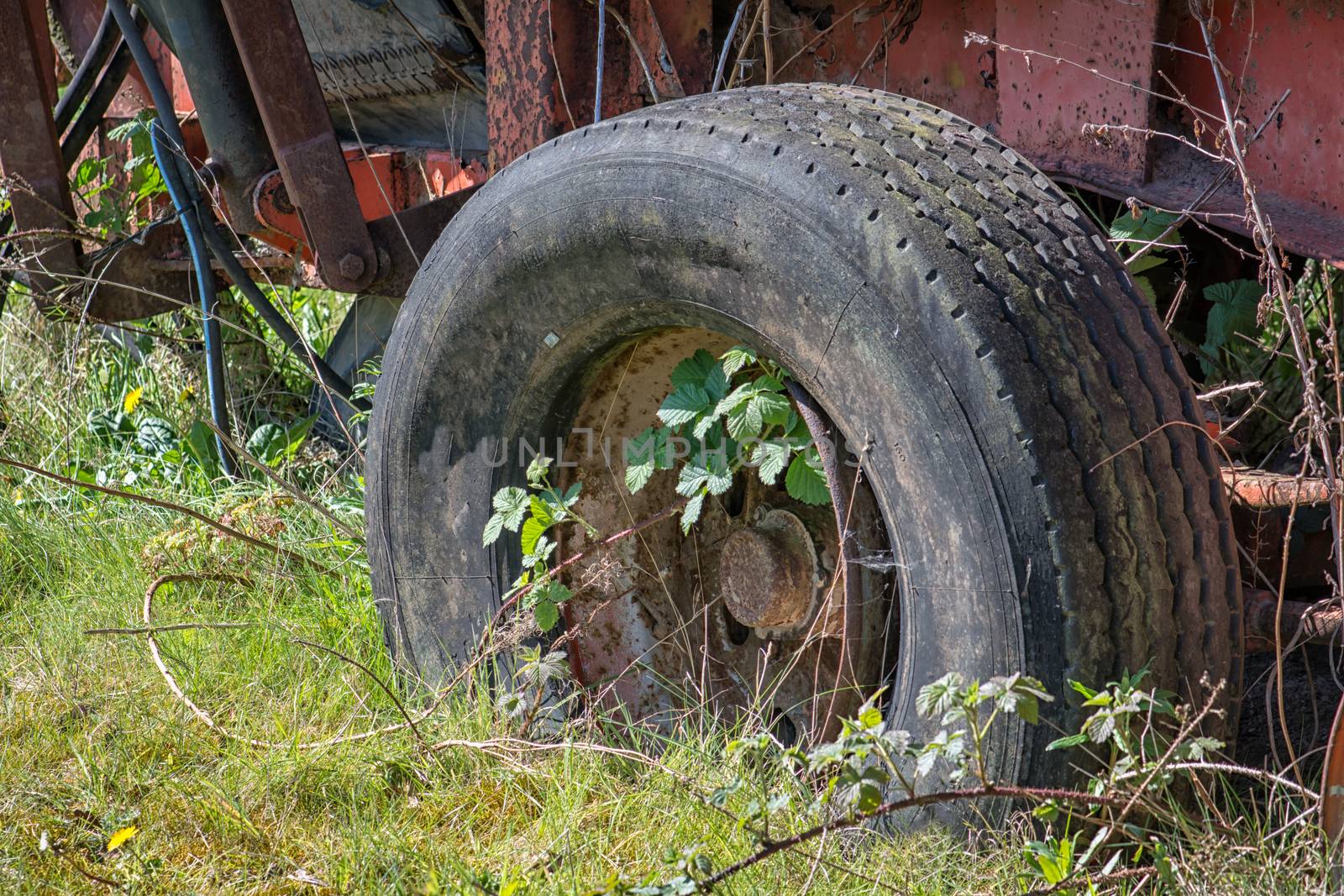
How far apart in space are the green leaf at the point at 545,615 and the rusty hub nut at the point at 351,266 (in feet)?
2.91

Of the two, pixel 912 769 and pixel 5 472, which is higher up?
pixel 5 472

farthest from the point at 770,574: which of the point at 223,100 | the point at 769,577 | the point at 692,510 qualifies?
the point at 223,100

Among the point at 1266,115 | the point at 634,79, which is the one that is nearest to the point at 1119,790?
the point at 1266,115

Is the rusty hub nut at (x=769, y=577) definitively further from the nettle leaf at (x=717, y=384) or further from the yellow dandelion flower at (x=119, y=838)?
the yellow dandelion flower at (x=119, y=838)

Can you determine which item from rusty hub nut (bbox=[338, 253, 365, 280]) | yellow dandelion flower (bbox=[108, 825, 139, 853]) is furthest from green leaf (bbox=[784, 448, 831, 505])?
rusty hub nut (bbox=[338, 253, 365, 280])

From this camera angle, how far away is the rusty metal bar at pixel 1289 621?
1575 mm

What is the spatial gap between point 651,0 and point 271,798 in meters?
1.40

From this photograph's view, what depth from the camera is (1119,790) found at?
1403 mm

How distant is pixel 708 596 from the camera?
2104 millimetres

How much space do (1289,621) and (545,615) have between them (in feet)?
3.30

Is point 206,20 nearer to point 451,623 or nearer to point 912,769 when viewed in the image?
point 451,623

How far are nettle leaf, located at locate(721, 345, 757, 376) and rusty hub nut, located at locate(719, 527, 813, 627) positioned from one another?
0.85 feet

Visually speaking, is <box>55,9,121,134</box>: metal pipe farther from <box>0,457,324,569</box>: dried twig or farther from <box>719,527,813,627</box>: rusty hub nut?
<box>719,527,813,627</box>: rusty hub nut

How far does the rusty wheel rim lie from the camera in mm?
1812
